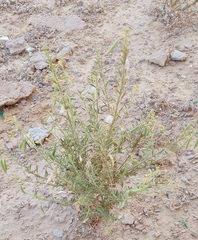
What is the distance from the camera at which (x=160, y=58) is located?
278 centimetres

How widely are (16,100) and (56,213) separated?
0.98 metres

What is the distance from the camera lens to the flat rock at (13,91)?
262 centimetres

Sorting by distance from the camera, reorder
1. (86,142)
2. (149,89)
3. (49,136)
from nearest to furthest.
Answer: (86,142) < (49,136) < (149,89)

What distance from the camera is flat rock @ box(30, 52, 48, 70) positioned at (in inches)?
112

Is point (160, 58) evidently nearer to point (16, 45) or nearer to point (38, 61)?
point (38, 61)

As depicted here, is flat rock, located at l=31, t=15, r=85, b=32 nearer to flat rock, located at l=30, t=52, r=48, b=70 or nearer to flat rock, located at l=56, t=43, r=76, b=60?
flat rock, located at l=56, t=43, r=76, b=60

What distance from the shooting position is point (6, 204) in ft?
6.70

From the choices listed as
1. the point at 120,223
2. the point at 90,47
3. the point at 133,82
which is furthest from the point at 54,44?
the point at 120,223

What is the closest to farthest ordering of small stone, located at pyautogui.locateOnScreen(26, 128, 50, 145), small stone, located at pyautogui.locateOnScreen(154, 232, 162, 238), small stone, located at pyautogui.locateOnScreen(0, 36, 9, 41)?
small stone, located at pyautogui.locateOnScreen(154, 232, 162, 238)
small stone, located at pyautogui.locateOnScreen(26, 128, 50, 145)
small stone, located at pyautogui.locateOnScreen(0, 36, 9, 41)

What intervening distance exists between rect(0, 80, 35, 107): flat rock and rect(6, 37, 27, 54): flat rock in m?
0.41

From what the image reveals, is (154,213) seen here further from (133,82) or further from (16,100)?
(16,100)

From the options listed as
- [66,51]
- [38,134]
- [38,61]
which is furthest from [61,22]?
[38,134]

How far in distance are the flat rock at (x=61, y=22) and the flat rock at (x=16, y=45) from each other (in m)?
0.30

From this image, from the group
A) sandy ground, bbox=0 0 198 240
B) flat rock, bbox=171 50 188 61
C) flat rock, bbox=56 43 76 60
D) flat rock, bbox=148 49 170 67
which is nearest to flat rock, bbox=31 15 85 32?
sandy ground, bbox=0 0 198 240
